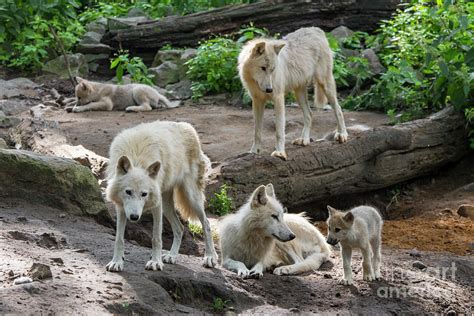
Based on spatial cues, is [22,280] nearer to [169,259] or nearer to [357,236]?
[169,259]

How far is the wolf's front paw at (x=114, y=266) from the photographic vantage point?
5730 mm

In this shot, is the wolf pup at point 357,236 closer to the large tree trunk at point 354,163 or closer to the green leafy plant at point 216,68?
the large tree trunk at point 354,163

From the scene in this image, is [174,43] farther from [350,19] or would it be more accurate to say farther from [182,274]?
[182,274]

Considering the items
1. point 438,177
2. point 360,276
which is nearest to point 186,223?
point 360,276

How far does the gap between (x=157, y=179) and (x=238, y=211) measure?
186 cm

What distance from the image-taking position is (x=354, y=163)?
403 inches

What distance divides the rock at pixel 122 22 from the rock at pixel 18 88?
2.52 meters

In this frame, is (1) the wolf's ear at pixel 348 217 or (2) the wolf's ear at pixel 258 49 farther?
(2) the wolf's ear at pixel 258 49

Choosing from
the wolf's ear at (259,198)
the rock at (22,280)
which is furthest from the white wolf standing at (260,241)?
the rock at (22,280)

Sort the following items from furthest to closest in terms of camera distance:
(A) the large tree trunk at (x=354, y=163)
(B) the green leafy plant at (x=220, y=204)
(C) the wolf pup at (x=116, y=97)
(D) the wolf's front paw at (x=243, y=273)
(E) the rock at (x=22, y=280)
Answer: (C) the wolf pup at (x=116, y=97)
(A) the large tree trunk at (x=354, y=163)
(B) the green leafy plant at (x=220, y=204)
(D) the wolf's front paw at (x=243, y=273)
(E) the rock at (x=22, y=280)

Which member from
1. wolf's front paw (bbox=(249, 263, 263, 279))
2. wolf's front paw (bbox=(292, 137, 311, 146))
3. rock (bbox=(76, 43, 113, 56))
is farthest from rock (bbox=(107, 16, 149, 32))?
wolf's front paw (bbox=(249, 263, 263, 279))

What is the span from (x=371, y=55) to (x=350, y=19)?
220 centimetres

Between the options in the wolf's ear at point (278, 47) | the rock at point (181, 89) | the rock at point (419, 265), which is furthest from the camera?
the rock at point (181, 89)

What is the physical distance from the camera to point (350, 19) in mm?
16953
